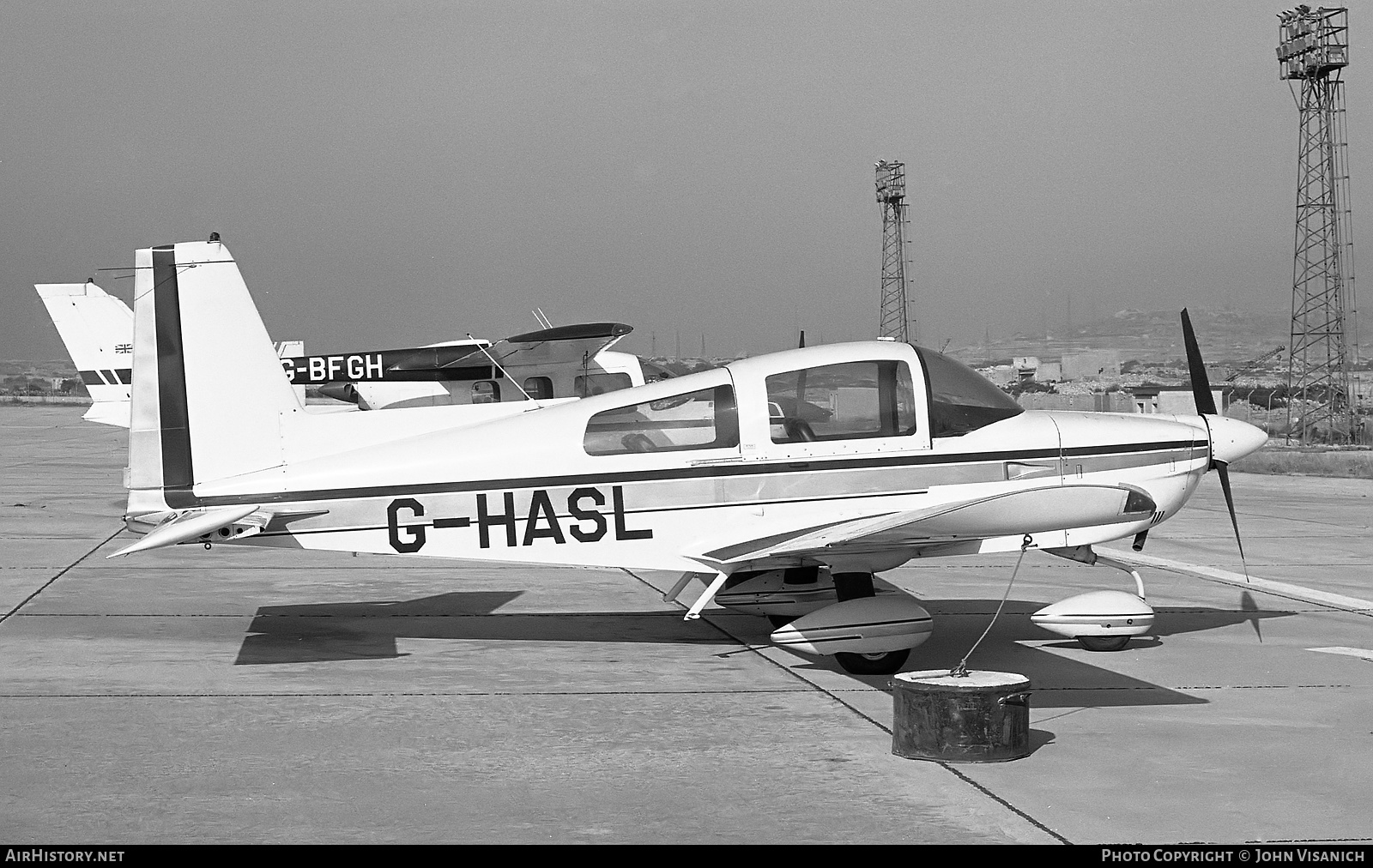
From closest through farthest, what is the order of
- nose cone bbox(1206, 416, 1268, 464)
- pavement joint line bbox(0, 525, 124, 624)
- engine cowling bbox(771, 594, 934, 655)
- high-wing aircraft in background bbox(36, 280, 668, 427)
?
engine cowling bbox(771, 594, 934, 655) < nose cone bbox(1206, 416, 1268, 464) < pavement joint line bbox(0, 525, 124, 624) < high-wing aircraft in background bbox(36, 280, 668, 427)

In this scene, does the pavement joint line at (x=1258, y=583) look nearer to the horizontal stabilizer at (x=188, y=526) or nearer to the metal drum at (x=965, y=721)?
the metal drum at (x=965, y=721)

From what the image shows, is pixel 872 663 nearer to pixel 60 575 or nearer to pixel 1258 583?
pixel 1258 583

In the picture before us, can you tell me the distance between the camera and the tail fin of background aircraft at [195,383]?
8.77m

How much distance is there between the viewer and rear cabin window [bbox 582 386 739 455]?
29.0ft

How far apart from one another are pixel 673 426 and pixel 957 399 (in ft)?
6.23

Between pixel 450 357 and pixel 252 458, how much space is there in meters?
11.4

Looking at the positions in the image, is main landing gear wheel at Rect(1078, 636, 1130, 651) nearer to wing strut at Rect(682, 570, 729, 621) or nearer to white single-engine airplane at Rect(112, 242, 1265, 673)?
white single-engine airplane at Rect(112, 242, 1265, 673)

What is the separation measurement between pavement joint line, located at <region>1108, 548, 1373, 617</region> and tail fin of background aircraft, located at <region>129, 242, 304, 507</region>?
27.3 ft

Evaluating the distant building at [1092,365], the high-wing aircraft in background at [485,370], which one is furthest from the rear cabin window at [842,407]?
the distant building at [1092,365]

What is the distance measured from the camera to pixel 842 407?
29.5 ft

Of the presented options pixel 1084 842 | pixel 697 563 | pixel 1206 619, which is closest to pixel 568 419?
pixel 697 563

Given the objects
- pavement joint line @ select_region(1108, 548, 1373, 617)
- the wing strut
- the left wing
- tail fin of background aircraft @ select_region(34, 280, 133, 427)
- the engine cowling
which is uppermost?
tail fin of background aircraft @ select_region(34, 280, 133, 427)

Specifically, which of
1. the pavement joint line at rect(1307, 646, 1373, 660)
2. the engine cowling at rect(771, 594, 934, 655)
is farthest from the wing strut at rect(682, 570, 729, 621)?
the pavement joint line at rect(1307, 646, 1373, 660)
